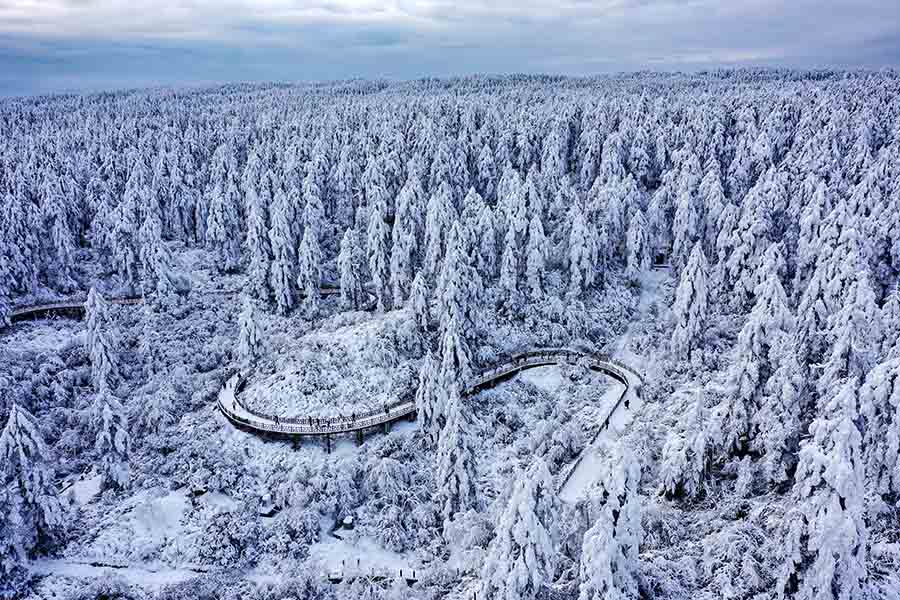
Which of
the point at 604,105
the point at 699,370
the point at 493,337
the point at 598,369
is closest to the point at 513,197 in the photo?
the point at 493,337

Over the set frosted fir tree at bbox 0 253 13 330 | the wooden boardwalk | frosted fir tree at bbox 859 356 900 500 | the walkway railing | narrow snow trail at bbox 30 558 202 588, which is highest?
frosted fir tree at bbox 859 356 900 500

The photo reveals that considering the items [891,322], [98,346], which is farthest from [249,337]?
[891,322]

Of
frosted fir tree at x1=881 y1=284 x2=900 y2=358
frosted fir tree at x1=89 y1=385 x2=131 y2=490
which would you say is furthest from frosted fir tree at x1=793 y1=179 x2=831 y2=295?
frosted fir tree at x1=89 y1=385 x2=131 y2=490

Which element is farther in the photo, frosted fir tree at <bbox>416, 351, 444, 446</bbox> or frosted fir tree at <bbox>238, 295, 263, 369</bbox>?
frosted fir tree at <bbox>238, 295, 263, 369</bbox>

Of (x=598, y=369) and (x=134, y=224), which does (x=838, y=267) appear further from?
(x=134, y=224)

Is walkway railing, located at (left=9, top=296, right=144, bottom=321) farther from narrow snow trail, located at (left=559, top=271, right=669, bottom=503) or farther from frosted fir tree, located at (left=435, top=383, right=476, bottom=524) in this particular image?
narrow snow trail, located at (left=559, top=271, right=669, bottom=503)

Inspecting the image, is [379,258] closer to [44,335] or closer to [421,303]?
[421,303]
